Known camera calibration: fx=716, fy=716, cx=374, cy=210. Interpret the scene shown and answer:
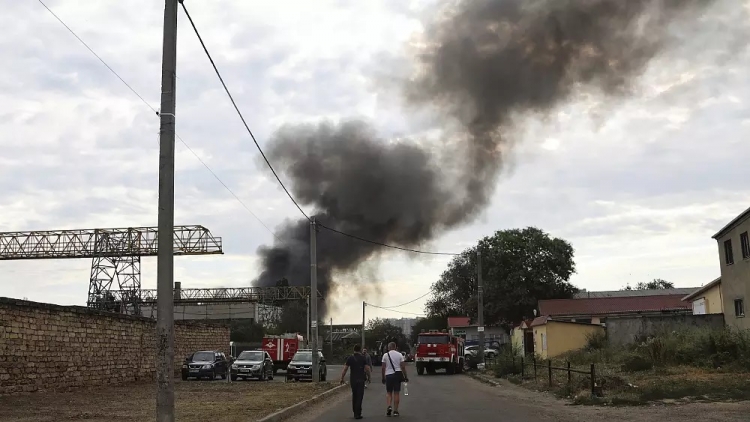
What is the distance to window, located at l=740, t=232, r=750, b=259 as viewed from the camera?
93.1 ft

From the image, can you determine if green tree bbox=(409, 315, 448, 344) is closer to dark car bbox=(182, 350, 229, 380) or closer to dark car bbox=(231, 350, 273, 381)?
dark car bbox=(231, 350, 273, 381)

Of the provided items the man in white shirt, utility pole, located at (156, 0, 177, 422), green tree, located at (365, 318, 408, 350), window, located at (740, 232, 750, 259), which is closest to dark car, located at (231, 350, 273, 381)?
the man in white shirt

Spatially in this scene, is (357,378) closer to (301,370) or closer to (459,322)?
(301,370)

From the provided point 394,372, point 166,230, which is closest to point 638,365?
point 394,372

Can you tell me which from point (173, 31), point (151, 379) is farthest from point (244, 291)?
point (173, 31)

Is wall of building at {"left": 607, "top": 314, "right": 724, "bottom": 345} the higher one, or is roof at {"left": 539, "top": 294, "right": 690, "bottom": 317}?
roof at {"left": 539, "top": 294, "right": 690, "bottom": 317}

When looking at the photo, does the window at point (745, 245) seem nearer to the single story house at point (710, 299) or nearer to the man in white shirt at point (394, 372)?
the single story house at point (710, 299)

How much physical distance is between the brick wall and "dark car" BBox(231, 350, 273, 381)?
13.8ft

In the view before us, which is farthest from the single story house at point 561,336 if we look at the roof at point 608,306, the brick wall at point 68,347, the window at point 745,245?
the brick wall at point 68,347

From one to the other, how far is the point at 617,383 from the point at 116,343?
58.6ft

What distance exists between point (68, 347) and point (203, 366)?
1001 cm

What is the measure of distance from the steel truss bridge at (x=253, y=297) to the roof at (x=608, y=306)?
20967 mm

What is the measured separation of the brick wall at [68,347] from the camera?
19391 millimetres

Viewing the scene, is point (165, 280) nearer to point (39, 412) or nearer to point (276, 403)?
point (39, 412)
